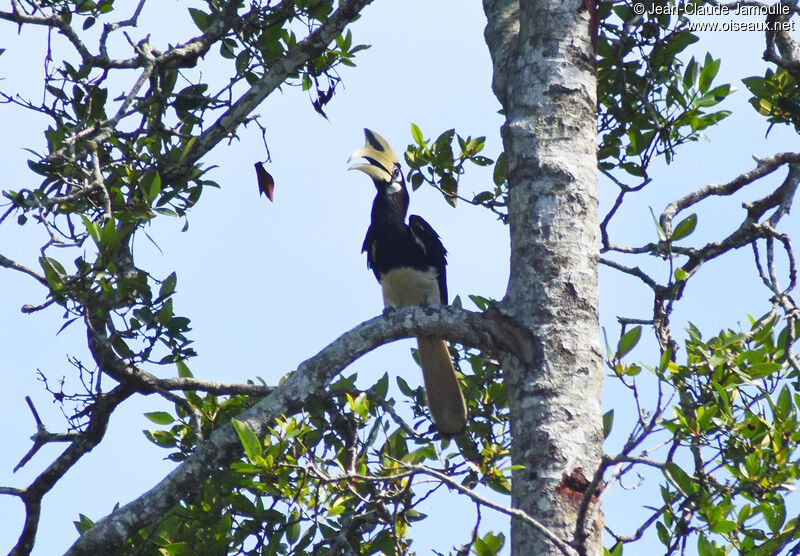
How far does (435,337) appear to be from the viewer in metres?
3.17

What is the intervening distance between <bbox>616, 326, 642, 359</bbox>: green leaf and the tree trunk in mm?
116

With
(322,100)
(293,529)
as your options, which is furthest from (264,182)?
(293,529)

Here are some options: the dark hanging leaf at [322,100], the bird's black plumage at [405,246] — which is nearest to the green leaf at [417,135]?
the dark hanging leaf at [322,100]

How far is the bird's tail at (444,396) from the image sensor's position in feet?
13.5

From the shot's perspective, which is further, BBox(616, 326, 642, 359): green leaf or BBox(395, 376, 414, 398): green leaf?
BBox(395, 376, 414, 398): green leaf

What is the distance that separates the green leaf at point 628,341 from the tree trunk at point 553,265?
0.12m

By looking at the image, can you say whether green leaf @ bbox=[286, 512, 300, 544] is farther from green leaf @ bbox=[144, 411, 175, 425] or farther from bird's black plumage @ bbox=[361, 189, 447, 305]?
bird's black plumage @ bbox=[361, 189, 447, 305]

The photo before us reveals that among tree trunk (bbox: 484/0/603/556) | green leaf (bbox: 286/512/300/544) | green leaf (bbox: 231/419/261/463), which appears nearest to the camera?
tree trunk (bbox: 484/0/603/556)

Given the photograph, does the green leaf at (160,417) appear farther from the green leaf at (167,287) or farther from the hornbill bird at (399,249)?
the hornbill bird at (399,249)

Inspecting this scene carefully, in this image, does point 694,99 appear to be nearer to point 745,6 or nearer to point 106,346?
point 745,6

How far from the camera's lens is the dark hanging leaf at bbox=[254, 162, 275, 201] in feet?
13.8

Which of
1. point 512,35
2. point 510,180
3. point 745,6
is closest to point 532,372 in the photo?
point 510,180

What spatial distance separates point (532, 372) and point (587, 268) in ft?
1.35

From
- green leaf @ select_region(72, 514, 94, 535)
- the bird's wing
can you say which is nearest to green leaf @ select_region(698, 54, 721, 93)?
the bird's wing
